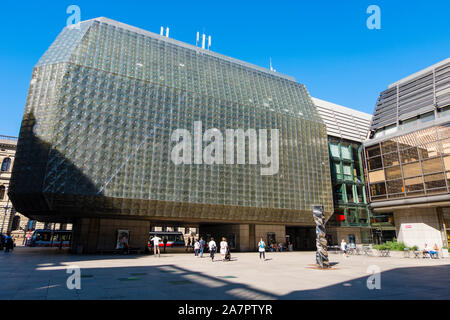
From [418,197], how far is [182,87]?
3258cm

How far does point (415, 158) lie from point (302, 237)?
26145mm

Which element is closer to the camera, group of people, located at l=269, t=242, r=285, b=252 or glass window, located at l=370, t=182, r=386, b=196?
glass window, located at l=370, t=182, r=386, b=196

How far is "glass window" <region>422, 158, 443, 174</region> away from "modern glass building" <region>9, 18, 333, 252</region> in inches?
622

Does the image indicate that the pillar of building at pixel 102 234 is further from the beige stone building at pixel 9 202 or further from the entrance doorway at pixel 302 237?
the beige stone building at pixel 9 202

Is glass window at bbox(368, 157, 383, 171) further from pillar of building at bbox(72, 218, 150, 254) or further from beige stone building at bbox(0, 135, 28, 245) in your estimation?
beige stone building at bbox(0, 135, 28, 245)

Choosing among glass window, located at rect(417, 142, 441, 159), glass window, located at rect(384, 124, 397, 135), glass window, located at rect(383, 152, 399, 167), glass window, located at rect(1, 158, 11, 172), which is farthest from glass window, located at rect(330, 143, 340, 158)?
glass window, located at rect(1, 158, 11, 172)

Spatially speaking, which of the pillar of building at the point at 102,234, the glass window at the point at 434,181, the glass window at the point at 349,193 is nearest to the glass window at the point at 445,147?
the glass window at the point at 434,181

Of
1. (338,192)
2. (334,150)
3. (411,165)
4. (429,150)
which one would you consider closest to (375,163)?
(411,165)

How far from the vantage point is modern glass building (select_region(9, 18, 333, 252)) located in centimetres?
3197

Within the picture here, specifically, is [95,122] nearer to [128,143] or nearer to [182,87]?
[128,143]

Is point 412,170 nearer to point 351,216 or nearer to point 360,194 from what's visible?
point 351,216

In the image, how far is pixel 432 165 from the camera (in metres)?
32.7

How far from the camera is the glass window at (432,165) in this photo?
105 feet

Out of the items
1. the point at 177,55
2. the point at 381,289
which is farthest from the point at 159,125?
the point at 381,289
